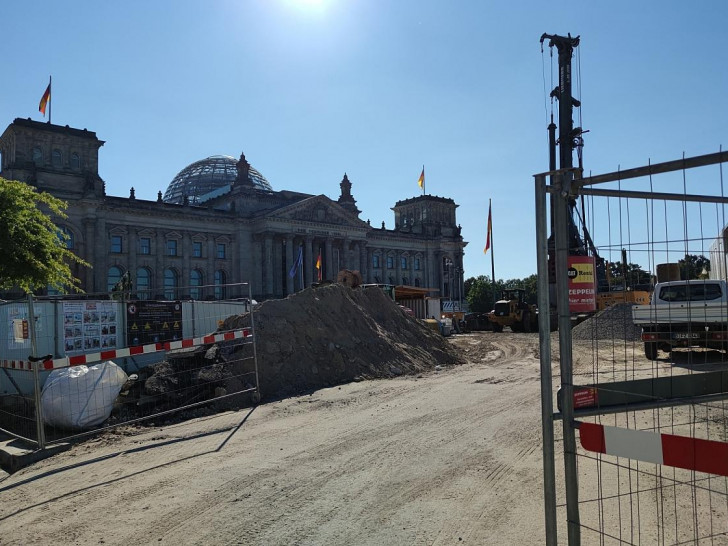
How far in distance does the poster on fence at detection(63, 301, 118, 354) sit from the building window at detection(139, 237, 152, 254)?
49.2 m

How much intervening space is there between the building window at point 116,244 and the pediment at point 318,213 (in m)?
16.7

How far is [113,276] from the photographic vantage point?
59.5m

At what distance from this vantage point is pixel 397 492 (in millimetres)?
6250

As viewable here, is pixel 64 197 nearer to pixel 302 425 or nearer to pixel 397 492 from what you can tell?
pixel 302 425

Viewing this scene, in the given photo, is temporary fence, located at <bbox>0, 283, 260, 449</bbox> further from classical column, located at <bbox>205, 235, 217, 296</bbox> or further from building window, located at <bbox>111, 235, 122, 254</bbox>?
classical column, located at <bbox>205, 235, 217, 296</bbox>

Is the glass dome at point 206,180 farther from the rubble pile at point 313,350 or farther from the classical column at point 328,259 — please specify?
the rubble pile at point 313,350

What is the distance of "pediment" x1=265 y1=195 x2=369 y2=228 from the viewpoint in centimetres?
7094

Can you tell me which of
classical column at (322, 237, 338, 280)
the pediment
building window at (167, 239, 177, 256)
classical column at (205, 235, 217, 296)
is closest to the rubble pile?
building window at (167, 239, 177, 256)

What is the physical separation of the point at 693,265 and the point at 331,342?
463 inches

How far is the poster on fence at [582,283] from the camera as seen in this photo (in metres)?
3.79

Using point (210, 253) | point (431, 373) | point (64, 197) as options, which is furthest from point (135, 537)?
point (210, 253)

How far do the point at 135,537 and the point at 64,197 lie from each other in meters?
56.0

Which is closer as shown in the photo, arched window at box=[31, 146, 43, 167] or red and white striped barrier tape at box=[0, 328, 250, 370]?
red and white striped barrier tape at box=[0, 328, 250, 370]

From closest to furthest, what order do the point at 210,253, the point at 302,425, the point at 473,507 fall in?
the point at 473,507, the point at 302,425, the point at 210,253
